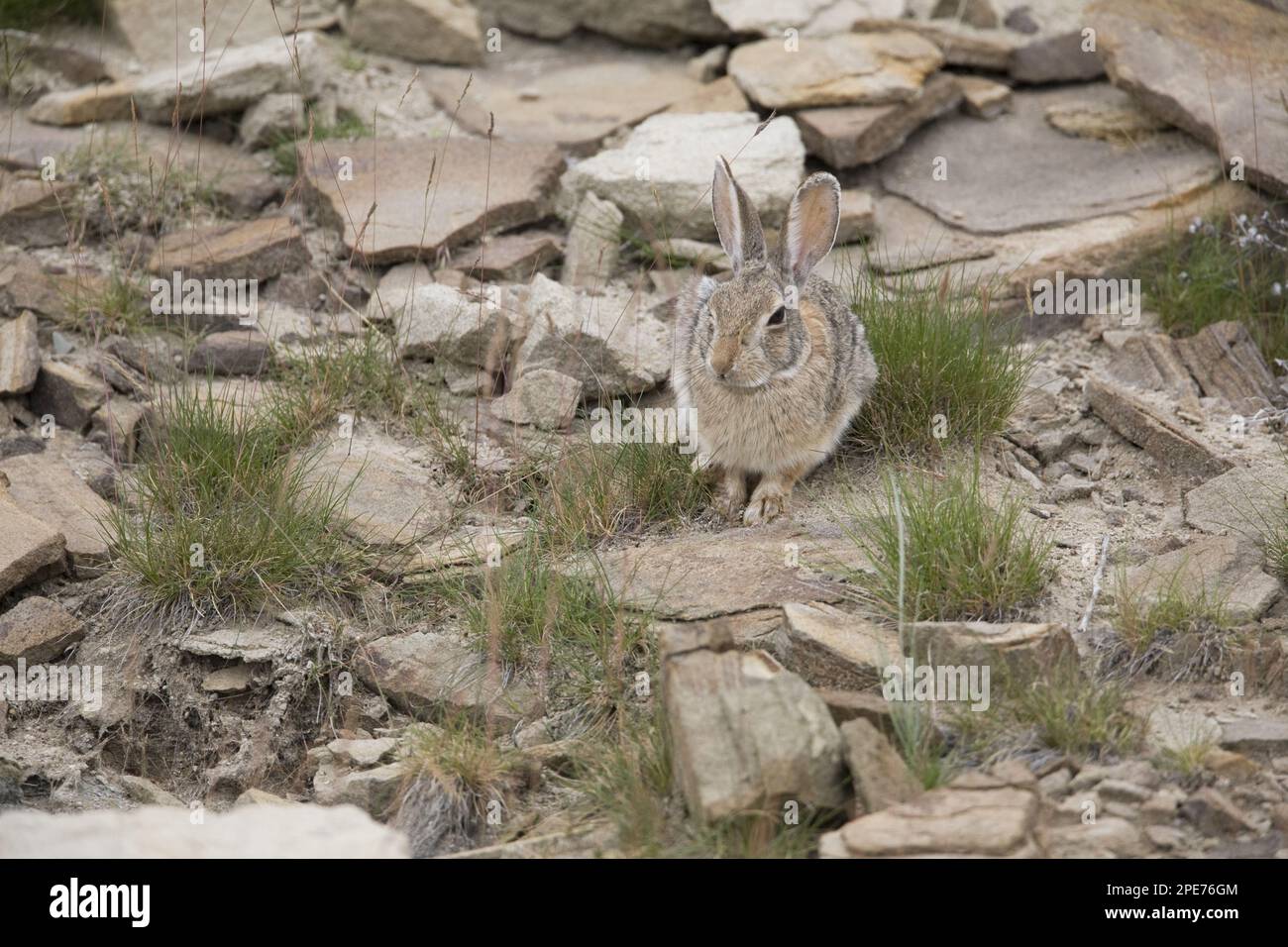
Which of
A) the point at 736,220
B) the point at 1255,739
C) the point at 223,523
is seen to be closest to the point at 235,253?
the point at 223,523

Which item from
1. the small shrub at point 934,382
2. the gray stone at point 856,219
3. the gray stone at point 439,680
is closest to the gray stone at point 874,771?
the gray stone at point 439,680

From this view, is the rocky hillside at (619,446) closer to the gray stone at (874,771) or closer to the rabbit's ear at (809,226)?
the gray stone at (874,771)

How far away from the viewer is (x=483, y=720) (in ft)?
16.6

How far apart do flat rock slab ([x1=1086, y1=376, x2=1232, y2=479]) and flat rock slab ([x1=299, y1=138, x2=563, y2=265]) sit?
3.19 m

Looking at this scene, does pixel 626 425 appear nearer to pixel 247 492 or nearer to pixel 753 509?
pixel 753 509

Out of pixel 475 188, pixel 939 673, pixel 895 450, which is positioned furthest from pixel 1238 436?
pixel 475 188

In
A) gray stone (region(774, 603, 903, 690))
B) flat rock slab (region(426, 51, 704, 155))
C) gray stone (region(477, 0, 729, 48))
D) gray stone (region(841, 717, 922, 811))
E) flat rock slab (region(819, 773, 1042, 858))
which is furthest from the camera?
gray stone (region(477, 0, 729, 48))

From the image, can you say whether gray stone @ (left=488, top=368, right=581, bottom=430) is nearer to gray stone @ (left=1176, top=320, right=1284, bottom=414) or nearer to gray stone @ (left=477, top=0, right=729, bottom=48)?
gray stone @ (left=1176, top=320, right=1284, bottom=414)

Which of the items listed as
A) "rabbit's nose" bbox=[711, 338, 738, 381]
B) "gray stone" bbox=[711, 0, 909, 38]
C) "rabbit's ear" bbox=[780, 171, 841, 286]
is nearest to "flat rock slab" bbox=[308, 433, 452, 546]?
"rabbit's nose" bbox=[711, 338, 738, 381]

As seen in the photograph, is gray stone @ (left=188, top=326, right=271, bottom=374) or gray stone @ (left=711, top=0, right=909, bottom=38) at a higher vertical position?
gray stone @ (left=711, top=0, right=909, bottom=38)

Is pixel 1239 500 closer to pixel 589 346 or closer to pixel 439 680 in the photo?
pixel 589 346

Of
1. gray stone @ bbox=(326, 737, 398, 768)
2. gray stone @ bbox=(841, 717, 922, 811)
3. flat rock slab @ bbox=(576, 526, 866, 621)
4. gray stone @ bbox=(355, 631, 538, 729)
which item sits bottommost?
gray stone @ bbox=(326, 737, 398, 768)

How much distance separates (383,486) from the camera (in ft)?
20.2

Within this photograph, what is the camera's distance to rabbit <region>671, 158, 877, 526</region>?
556 cm
